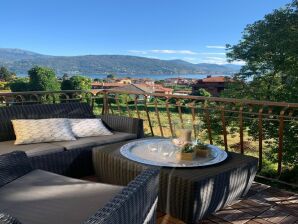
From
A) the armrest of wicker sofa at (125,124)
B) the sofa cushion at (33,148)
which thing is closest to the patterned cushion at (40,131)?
the sofa cushion at (33,148)

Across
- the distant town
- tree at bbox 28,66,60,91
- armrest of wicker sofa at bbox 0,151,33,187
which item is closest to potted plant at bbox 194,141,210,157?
armrest of wicker sofa at bbox 0,151,33,187

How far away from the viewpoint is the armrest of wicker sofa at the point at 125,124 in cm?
369

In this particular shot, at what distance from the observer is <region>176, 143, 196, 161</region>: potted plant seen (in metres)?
2.43

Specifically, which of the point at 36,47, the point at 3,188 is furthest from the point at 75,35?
the point at 3,188

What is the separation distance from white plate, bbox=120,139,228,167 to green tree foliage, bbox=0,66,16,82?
12906 millimetres

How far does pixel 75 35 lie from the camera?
35.8 metres

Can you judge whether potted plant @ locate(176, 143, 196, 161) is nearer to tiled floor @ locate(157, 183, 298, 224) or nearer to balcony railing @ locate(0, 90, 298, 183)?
tiled floor @ locate(157, 183, 298, 224)

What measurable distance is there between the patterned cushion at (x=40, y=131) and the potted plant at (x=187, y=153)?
143 cm

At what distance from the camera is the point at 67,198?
5.58 feet

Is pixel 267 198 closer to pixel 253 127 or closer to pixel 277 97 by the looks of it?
pixel 253 127

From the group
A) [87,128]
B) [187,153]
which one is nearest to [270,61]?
[87,128]

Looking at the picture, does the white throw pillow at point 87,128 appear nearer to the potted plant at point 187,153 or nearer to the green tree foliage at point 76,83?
the potted plant at point 187,153

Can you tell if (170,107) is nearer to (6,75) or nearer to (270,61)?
(270,61)

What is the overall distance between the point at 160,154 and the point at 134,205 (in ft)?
4.27
